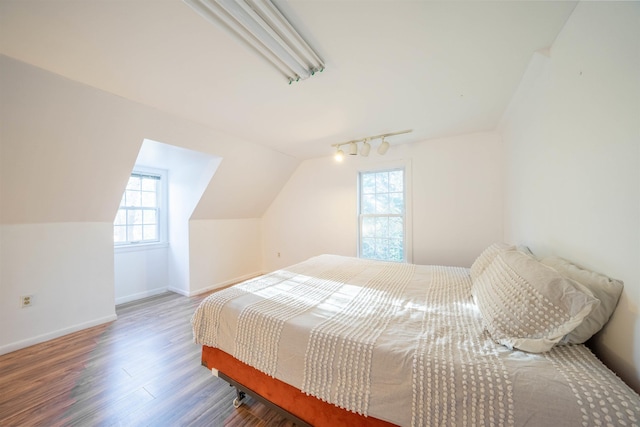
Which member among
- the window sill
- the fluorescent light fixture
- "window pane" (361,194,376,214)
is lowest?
the window sill

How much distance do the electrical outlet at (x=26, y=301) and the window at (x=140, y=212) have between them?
1.11 metres

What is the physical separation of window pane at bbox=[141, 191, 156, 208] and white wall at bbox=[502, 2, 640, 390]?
4796 millimetres

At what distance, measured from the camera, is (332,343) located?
104 cm

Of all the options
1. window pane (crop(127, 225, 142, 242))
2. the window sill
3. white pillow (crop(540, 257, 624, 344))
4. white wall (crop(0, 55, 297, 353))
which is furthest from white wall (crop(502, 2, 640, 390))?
window pane (crop(127, 225, 142, 242))

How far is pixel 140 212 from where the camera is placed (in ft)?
11.3

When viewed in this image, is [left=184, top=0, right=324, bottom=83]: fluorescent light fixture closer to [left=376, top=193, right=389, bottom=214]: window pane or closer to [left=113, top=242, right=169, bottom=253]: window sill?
[left=376, top=193, right=389, bottom=214]: window pane

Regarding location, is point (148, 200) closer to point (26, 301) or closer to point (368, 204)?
point (26, 301)

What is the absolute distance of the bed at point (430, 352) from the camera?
2.40 ft

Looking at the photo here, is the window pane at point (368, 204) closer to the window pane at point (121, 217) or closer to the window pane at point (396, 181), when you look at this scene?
the window pane at point (396, 181)

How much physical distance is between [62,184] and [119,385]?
1916mm

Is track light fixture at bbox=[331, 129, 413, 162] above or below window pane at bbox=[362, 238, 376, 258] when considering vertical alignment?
above

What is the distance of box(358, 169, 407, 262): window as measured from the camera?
3.38 meters

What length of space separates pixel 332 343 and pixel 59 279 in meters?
3.11

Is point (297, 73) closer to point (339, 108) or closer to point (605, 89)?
point (339, 108)
